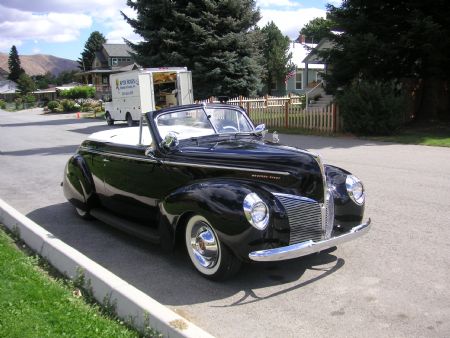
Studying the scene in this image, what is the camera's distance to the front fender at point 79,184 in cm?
679

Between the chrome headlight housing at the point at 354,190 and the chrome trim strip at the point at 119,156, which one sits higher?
the chrome trim strip at the point at 119,156

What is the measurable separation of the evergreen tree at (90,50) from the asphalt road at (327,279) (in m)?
112

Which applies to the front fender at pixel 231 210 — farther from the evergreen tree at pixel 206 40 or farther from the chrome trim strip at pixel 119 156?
the evergreen tree at pixel 206 40

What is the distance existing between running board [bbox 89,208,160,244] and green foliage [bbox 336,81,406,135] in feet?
39.2

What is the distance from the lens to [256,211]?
4.29 meters

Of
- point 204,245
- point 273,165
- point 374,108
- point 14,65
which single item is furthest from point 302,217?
point 14,65

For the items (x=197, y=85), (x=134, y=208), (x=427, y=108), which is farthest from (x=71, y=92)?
(x=134, y=208)

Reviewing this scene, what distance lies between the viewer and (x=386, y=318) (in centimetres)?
382

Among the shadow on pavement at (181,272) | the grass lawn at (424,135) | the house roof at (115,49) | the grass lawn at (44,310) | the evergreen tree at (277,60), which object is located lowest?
the shadow on pavement at (181,272)

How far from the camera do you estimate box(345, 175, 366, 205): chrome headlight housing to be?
5188mm

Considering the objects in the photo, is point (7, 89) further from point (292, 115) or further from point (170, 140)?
point (170, 140)

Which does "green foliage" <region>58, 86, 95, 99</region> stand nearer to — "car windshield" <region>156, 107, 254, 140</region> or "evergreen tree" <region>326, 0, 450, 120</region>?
"evergreen tree" <region>326, 0, 450, 120</region>

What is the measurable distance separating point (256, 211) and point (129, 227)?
2.01m

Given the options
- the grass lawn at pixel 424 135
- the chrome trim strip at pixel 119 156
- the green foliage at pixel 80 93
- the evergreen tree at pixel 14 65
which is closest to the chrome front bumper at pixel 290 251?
the chrome trim strip at pixel 119 156
